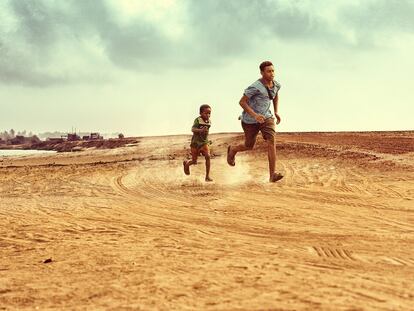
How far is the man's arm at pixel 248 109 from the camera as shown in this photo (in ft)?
27.9

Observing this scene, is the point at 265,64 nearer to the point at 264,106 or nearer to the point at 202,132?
the point at 264,106

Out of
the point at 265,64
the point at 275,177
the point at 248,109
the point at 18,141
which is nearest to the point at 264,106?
the point at 248,109

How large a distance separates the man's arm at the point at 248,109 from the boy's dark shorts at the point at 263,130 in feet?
1.17

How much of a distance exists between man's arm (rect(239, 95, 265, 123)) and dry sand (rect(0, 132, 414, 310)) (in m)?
1.25

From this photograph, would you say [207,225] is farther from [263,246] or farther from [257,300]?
[257,300]

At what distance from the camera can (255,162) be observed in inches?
580

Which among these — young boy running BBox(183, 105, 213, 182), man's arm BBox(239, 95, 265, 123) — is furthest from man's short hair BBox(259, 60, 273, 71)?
young boy running BBox(183, 105, 213, 182)

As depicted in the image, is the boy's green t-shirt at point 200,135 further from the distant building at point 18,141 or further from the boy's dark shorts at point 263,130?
the distant building at point 18,141

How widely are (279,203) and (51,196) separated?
422cm

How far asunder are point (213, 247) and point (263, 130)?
16.4ft

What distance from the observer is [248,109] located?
870 centimetres

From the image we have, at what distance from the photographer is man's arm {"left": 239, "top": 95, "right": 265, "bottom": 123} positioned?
8508 mm

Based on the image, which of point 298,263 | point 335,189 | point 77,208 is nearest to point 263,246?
point 298,263

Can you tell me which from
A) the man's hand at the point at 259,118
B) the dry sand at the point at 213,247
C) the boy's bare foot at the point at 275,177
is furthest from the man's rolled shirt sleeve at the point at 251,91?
the dry sand at the point at 213,247
